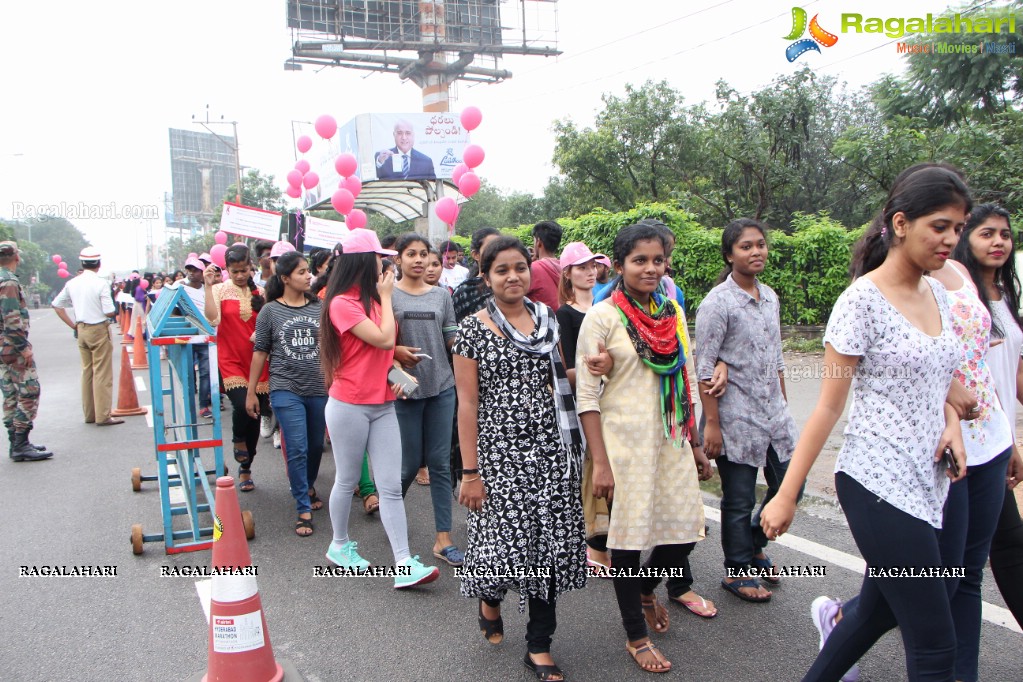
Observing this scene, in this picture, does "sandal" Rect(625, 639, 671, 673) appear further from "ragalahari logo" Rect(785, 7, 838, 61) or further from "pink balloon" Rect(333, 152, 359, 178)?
"ragalahari logo" Rect(785, 7, 838, 61)

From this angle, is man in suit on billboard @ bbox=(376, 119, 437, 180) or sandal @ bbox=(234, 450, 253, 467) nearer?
sandal @ bbox=(234, 450, 253, 467)

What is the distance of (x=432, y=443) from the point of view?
453 centimetres

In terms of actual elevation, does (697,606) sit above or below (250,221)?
below

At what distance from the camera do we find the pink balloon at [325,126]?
14.5m

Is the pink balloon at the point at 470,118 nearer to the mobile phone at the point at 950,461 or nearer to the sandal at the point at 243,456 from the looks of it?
the sandal at the point at 243,456

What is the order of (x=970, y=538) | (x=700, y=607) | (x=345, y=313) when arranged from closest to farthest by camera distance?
(x=970, y=538), (x=700, y=607), (x=345, y=313)

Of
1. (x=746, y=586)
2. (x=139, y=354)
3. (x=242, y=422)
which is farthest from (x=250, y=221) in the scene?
(x=746, y=586)

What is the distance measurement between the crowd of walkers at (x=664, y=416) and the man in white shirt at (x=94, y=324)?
4744 mm

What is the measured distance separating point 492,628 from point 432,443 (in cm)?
138

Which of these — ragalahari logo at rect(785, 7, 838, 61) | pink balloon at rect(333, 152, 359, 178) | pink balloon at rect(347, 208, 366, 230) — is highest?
ragalahari logo at rect(785, 7, 838, 61)

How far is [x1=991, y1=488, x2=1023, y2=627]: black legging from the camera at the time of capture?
283 cm

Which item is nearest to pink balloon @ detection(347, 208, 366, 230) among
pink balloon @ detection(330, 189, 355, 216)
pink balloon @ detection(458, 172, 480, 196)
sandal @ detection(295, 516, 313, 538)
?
pink balloon @ detection(330, 189, 355, 216)

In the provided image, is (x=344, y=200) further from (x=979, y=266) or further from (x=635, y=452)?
(x=979, y=266)

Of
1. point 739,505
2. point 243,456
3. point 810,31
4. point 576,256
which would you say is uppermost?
point 810,31
